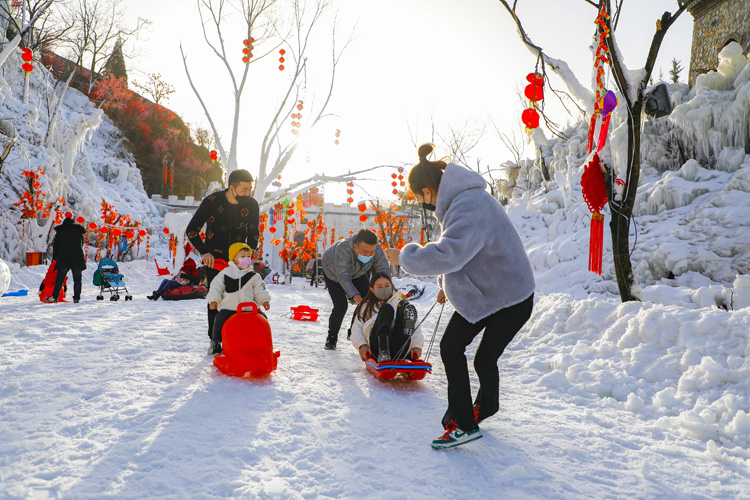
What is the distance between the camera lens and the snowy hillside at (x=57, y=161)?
16.9 m

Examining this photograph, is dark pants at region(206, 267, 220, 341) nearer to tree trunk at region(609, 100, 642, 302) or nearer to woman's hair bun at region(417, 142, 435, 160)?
woman's hair bun at region(417, 142, 435, 160)

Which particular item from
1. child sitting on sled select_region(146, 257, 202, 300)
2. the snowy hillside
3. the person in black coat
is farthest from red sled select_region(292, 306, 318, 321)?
the snowy hillside

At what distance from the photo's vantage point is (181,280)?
11.2 metres

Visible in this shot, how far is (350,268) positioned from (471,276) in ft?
9.46

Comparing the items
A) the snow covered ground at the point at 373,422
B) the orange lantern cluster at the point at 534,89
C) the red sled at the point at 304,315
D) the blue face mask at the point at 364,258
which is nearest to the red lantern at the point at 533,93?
the orange lantern cluster at the point at 534,89

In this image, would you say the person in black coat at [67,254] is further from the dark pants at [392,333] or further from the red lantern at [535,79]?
the red lantern at [535,79]

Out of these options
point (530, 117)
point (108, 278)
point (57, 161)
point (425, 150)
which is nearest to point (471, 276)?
point (425, 150)

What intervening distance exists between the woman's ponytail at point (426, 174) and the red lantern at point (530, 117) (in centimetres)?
362

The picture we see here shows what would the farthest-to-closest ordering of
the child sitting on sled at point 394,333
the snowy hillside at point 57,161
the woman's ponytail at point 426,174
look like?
the snowy hillside at point 57,161, the child sitting on sled at point 394,333, the woman's ponytail at point 426,174

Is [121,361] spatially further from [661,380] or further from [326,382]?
[661,380]

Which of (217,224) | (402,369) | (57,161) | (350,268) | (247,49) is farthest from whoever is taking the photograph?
(57,161)

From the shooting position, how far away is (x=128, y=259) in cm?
2494

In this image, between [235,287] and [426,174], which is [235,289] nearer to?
[235,287]

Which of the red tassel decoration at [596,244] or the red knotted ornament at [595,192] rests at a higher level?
the red knotted ornament at [595,192]
